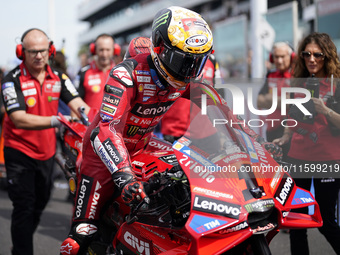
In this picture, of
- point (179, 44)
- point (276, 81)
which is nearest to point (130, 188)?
point (179, 44)

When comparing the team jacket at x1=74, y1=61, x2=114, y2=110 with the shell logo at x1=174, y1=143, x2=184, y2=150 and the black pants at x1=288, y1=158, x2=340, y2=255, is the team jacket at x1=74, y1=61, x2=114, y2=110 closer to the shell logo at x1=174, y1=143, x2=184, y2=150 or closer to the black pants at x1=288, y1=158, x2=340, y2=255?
the black pants at x1=288, y1=158, x2=340, y2=255

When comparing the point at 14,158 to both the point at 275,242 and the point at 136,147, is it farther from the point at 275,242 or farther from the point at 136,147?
the point at 275,242

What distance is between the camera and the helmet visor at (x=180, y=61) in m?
3.04

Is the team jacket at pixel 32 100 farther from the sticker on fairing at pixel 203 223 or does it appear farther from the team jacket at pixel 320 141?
the sticker on fairing at pixel 203 223

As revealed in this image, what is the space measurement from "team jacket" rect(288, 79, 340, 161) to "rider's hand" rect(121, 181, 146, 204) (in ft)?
6.35

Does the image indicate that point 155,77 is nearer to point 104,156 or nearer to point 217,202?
point 104,156

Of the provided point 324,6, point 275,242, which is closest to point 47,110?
point 275,242

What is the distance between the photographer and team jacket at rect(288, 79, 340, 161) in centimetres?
414

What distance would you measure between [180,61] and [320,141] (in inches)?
67.8

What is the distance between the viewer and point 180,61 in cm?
307

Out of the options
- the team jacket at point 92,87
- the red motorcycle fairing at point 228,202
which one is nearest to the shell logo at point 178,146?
the red motorcycle fairing at point 228,202

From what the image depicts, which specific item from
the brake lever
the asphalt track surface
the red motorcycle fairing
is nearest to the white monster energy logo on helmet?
the red motorcycle fairing

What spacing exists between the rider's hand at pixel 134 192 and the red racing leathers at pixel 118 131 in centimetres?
8

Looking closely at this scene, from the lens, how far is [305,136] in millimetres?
4250
